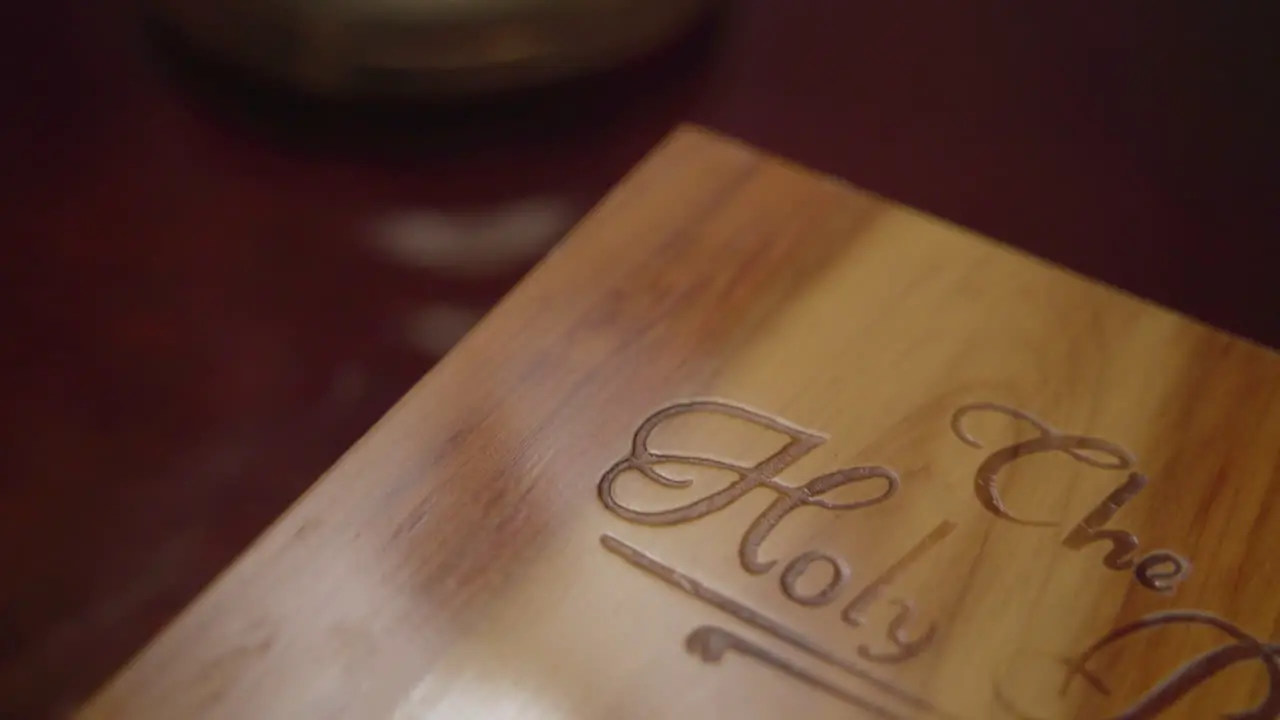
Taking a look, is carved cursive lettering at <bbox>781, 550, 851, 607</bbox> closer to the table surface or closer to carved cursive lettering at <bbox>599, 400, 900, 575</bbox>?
carved cursive lettering at <bbox>599, 400, 900, 575</bbox>

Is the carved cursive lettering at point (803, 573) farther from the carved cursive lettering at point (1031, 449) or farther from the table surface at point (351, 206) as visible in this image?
the table surface at point (351, 206)

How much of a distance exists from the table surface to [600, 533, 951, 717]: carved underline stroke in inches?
7.5

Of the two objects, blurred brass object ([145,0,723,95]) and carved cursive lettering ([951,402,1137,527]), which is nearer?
carved cursive lettering ([951,402,1137,527])

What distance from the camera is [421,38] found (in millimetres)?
622

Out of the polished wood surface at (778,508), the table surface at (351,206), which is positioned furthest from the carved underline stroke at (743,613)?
the table surface at (351,206)

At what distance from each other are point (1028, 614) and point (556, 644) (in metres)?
0.16

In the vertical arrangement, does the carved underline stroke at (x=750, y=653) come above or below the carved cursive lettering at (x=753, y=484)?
below

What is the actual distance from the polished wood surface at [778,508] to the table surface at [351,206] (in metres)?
0.13

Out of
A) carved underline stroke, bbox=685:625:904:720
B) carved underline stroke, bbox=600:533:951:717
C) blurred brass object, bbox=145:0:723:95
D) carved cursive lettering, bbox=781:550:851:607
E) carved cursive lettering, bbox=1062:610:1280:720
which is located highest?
blurred brass object, bbox=145:0:723:95

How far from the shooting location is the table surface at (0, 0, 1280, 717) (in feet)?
1.79

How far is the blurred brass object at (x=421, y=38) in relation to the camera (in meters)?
0.62

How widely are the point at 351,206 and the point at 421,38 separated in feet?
0.32

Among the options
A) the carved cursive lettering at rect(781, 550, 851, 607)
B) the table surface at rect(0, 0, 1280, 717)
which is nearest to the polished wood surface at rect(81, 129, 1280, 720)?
the carved cursive lettering at rect(781, 550, 851, 607)

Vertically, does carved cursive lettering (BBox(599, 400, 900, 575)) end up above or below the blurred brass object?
below
